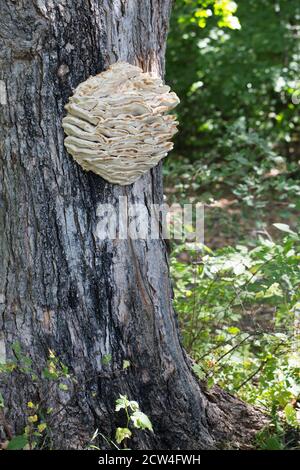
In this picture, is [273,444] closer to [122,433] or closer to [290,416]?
[290,416]

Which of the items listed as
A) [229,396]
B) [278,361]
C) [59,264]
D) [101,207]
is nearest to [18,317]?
[59,264]

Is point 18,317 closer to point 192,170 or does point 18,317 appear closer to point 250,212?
point 192,170

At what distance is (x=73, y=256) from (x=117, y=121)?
1.91 ft

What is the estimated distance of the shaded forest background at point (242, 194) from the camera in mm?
3621

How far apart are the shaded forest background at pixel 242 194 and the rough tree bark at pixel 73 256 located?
42 centimetres

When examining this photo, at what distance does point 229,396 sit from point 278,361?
0.43 m

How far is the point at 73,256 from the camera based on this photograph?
2.76 m

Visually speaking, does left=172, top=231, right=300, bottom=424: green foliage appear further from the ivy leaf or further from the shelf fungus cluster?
the shelf fungus cluster

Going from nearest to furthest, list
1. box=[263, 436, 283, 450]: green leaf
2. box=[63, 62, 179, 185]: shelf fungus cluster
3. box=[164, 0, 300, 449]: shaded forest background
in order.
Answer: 1. box=[63, 62, 179, 185]: shelf fungus cluster
2. box=[263, 436, 283, 450]: green leaf
3. box=[164, 0, 300, 449]: shaded forest background

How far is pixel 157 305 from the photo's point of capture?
297 centimetres

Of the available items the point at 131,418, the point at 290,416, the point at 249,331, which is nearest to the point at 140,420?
the point at 131,418

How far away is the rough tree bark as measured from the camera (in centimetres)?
264

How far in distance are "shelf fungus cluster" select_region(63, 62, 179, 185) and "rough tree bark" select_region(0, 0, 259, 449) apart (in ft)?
0.22

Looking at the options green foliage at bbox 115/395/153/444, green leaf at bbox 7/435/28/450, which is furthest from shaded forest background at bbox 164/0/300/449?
green leaf at bbox 7/435/28/450
